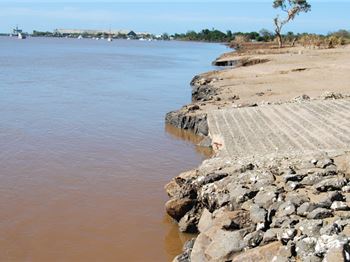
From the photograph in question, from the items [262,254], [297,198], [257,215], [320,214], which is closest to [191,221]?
[257,215]

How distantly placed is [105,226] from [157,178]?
10.2 feet

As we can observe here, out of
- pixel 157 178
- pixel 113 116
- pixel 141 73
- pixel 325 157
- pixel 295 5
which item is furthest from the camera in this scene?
pixel 295 5

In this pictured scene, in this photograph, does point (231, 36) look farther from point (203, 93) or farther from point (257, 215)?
point (257, 215)

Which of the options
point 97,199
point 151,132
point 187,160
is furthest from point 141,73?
point 97,199

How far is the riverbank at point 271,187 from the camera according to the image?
668cm

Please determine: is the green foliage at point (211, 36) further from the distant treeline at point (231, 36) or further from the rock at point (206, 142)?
the rock at point (206, 142)

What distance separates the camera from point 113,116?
22078mm

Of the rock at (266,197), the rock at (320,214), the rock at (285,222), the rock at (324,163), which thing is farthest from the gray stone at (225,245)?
the rock at (324,163)

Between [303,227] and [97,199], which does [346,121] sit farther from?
[303,227]

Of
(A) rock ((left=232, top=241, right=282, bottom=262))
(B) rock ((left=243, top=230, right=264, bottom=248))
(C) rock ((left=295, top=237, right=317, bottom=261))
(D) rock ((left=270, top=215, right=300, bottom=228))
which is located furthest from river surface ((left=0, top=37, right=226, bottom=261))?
(C) rock ((left=295, top=237, right=317, bottom=261))

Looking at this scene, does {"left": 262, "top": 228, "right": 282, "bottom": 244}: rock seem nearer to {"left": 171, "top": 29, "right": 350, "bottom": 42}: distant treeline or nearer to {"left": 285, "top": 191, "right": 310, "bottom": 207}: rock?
{"left": 285, "top": 191, "right": 310, "bottom": 207}: rock

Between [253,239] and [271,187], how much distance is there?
1.57m

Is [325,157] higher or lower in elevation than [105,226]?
higher

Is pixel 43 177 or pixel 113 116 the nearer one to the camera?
pixel 43 177
